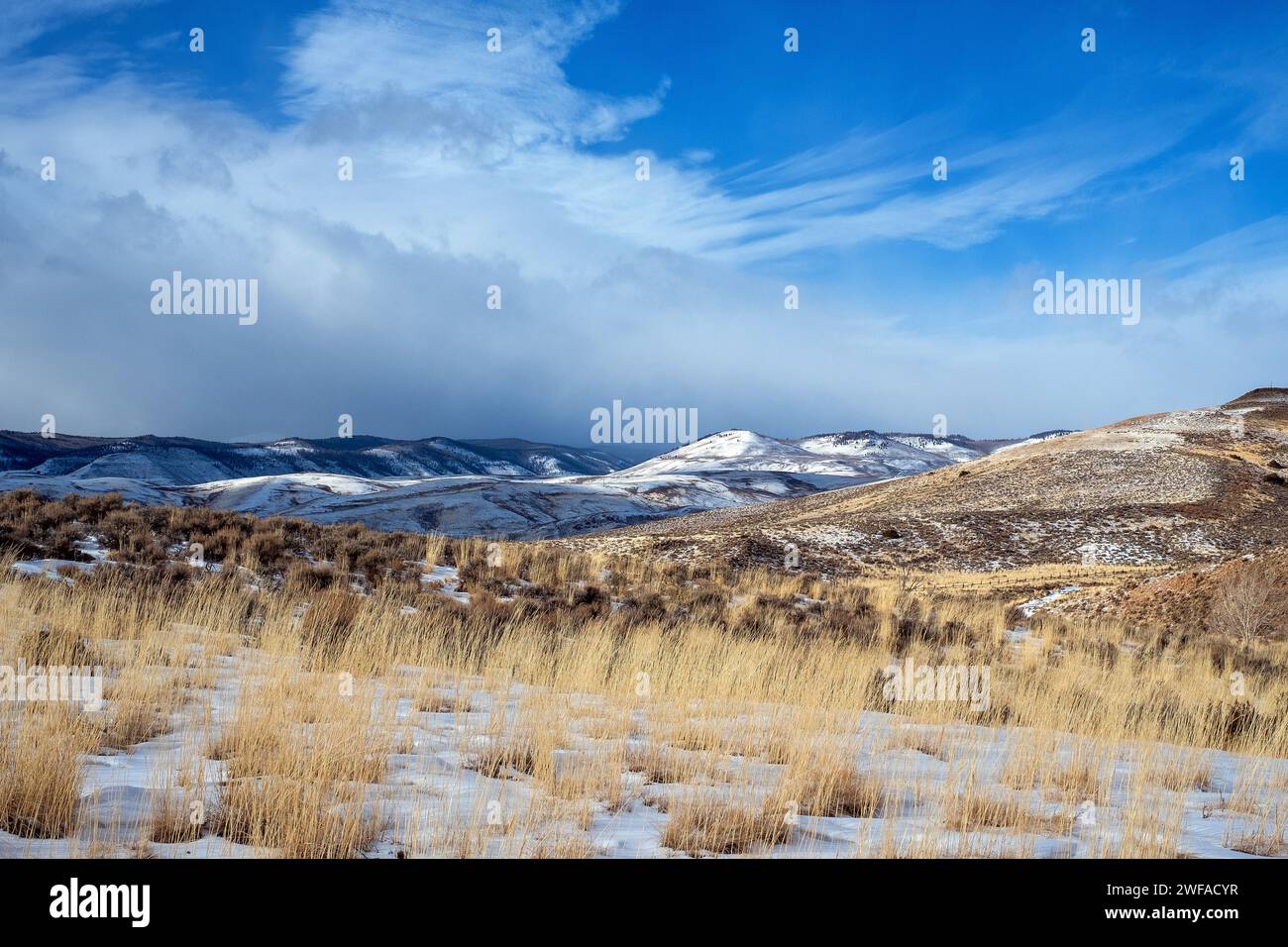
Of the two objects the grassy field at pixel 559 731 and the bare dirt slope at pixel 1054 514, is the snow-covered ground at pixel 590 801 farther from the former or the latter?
the bare dirt slope at pixel 1054 514

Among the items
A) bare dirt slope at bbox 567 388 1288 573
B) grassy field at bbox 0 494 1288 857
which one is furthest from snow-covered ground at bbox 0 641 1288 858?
bare dirt slope at bbox 567 388 1288 573

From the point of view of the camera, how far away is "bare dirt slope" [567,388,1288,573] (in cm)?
3778

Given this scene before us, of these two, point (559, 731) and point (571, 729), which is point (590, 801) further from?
point (571, 729)

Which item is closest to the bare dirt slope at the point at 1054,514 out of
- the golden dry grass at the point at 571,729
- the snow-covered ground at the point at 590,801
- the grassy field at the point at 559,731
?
the grassy field at the point at 559,731

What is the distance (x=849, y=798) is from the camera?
5.02m

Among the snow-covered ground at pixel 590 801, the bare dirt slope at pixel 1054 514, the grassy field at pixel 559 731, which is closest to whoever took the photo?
the snow-covered ground at pixel 590 801

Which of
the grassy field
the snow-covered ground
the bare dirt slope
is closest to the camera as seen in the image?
the snow-covered ground

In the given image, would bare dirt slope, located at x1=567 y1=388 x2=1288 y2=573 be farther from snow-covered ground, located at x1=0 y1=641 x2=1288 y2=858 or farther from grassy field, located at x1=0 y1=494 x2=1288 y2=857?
snow-covered ground, located at x1=0 y1=641 x2=1288 y2=858

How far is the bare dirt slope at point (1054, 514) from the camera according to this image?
124 feet

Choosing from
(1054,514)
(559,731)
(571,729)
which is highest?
(1054,514)

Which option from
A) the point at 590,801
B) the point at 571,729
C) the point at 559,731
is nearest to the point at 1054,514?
the point at 571,729

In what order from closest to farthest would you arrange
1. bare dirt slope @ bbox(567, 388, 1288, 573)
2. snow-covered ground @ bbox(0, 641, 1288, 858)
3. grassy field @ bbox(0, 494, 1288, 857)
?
1. snow-covered ground @ bbox(0, 641, 1288, 858)
2. grassy field @ bbox(0, 494, 1288, 857)
3. bare dirt slope @ bbox(567, 388, 1288, 573)

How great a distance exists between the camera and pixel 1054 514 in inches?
1751
